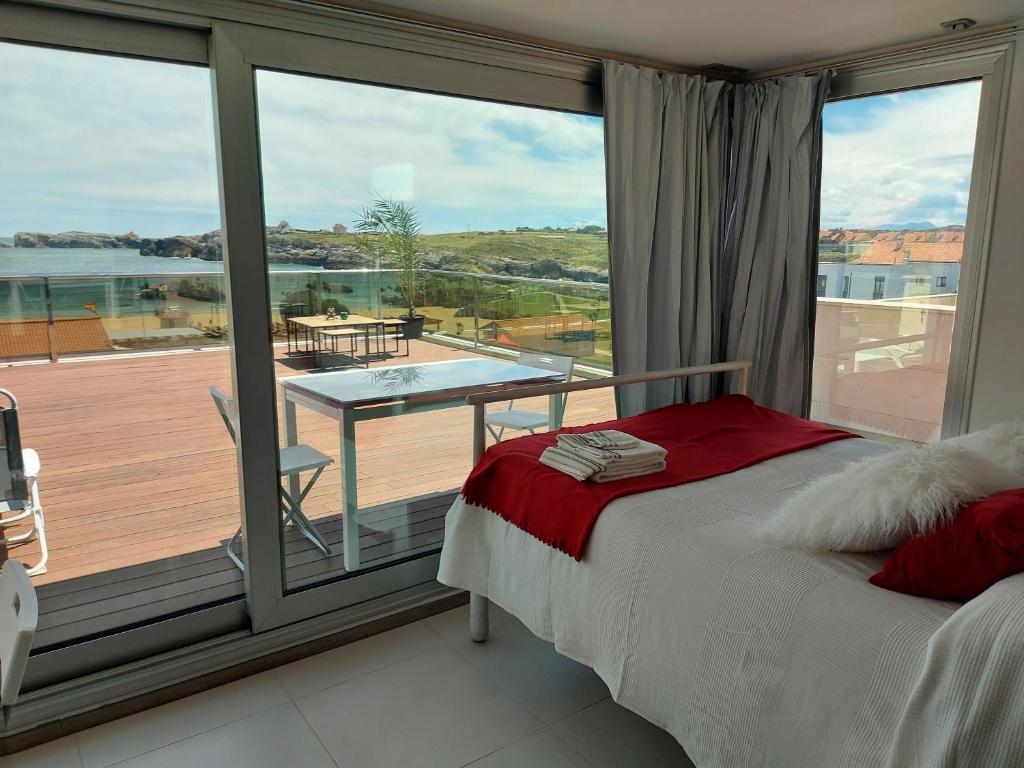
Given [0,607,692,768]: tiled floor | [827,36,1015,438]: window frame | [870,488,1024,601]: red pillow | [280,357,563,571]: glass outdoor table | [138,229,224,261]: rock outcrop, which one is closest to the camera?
[870,488,1024,601]: red pillow

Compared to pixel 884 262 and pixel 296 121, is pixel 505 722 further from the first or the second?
pixel 884 262

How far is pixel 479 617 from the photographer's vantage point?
8.80 feet

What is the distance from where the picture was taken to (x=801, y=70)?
11.0 ft

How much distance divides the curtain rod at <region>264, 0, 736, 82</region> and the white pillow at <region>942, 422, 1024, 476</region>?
2110 millimetres

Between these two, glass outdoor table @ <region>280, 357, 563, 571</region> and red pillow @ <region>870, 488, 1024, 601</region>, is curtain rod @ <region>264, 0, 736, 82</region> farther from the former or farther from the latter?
red pillow @ <region>870, 488, 1024, 601</region>

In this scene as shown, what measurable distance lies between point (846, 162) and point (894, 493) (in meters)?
2.25

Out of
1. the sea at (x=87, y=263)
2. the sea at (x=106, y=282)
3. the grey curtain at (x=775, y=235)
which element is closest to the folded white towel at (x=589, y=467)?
the sea at (x=106, y=282)

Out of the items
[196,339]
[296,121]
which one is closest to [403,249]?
[296,121]

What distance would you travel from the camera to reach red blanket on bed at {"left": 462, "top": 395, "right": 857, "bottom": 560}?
2135 millimetres

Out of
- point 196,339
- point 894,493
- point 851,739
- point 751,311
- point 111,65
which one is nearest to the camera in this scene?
point 851,739

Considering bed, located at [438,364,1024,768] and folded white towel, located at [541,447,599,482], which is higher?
folded white towel, located at [541,447,599,482]

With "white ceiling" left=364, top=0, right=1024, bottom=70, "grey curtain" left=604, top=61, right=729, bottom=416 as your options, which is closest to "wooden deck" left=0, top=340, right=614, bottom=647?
"grey curtain" left=604, top=61, right=729, bottom=416

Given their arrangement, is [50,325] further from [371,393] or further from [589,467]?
[589,467]

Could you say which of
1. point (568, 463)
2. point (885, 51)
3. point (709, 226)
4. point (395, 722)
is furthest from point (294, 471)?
point (885, 51)
